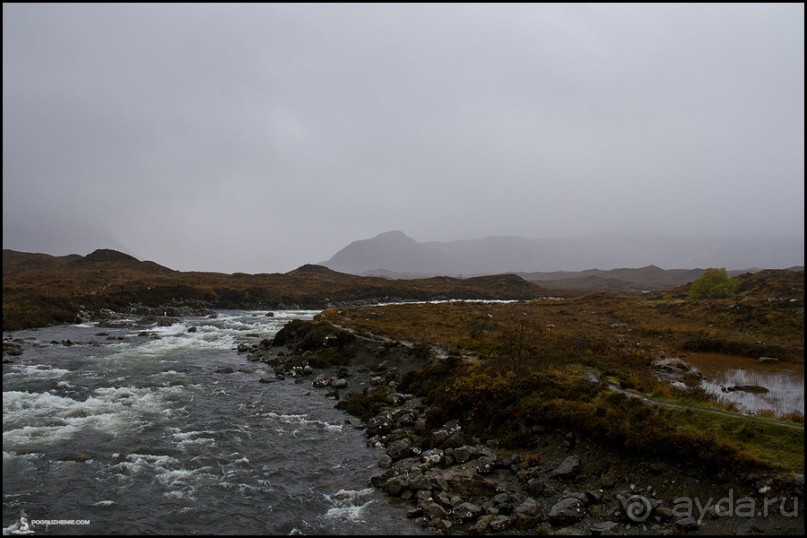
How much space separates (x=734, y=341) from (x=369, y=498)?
82.1 ft

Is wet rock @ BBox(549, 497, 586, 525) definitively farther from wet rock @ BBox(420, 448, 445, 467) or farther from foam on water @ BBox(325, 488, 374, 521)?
foam on water @ BBox(325, 488, 374, 521)

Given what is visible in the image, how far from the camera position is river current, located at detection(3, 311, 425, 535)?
37.3 ft

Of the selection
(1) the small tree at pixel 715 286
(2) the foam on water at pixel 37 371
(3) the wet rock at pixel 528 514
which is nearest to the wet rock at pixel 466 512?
(3) the wet rock at pixel 528 514

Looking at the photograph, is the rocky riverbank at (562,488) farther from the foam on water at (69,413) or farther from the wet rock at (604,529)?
the foam on water at (69,413)

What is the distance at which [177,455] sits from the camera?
15086 millimetres

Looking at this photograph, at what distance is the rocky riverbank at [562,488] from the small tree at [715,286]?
42151mm

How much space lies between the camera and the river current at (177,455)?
11383 mm

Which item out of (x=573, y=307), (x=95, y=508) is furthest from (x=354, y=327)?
(x=573, y=307)

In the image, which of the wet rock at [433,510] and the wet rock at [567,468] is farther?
the wet rock at [567,468]

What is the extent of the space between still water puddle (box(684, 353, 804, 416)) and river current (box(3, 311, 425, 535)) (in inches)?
527

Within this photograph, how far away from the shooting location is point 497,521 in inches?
422

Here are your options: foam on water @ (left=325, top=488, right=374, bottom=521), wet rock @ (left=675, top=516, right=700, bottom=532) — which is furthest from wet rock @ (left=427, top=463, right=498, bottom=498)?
wet rock @ (left=675, top=516, right=700, bottom=532)

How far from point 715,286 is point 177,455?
53.0m

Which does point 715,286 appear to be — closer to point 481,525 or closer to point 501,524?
point 501,524
